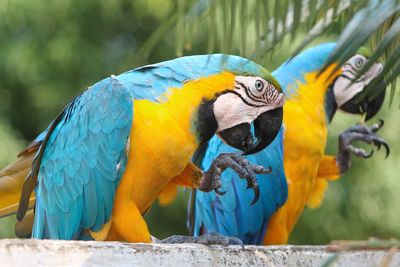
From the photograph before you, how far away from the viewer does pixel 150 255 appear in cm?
179

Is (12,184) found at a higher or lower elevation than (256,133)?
lower

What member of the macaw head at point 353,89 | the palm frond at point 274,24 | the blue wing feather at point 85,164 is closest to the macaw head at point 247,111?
the blue wing feather at point 85,164

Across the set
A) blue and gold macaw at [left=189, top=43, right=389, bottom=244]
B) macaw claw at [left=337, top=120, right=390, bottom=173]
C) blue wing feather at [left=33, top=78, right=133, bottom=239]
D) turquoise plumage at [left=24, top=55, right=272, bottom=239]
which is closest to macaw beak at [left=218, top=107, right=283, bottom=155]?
turquoise plumage at [left=24, top=55, right=272, bottom=239]

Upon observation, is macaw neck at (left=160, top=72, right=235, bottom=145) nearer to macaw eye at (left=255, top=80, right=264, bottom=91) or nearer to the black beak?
macaw eye at (left=255, top=80, right=264, bottom=91)

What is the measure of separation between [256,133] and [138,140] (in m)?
0.35

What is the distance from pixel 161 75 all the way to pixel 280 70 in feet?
2.95

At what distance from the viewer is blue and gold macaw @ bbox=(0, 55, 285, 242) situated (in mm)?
2135

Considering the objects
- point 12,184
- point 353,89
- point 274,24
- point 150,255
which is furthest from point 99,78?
point 274,24

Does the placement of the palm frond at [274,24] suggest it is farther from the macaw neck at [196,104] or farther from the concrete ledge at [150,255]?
the macaw neck at [196,104]

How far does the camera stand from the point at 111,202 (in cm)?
215

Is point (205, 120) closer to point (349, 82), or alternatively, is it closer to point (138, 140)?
point (138, 140)

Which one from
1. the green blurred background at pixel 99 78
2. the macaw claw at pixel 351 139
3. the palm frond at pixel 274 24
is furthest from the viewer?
the green blurred background at pixel 99 78

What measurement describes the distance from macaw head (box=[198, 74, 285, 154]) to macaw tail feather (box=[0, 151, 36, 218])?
0.56 meters

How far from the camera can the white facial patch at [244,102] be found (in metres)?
2.18
